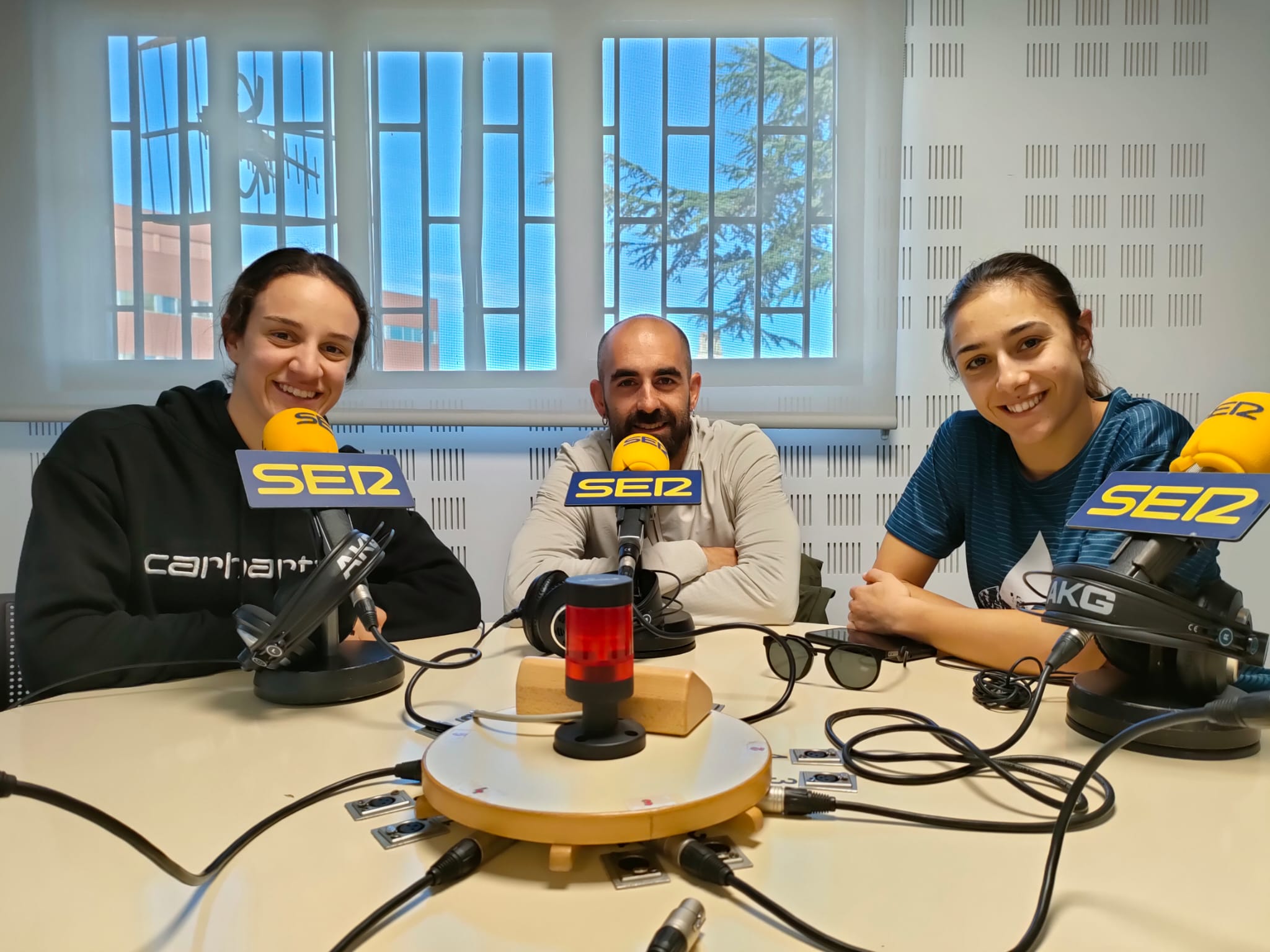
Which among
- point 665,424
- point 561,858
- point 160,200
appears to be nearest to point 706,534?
point 665,424

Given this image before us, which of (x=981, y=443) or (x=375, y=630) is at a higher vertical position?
(x=981, y=443)

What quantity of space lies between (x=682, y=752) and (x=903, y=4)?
228 cm

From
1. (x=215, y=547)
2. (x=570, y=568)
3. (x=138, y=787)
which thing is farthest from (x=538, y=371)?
(x=138, y=787)

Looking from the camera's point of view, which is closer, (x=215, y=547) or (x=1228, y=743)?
(x=1228, y=743)

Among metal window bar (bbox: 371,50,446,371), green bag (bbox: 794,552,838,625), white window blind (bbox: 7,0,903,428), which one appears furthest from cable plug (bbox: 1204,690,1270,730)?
metal window bar (bbox: 371,50,446,371)

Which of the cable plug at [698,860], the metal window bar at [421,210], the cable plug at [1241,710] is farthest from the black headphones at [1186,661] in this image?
the metal window bar at [421,210]

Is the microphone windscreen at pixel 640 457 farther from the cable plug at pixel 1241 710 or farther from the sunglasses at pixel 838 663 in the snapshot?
the cable plug at pixel 1241 710

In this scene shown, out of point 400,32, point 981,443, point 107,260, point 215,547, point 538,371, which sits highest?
point 400,32

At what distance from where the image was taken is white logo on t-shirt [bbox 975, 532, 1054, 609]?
4.11 ft

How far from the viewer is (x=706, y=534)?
71.1 inches

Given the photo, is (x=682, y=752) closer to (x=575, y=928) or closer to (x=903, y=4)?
(x=575, y=928)

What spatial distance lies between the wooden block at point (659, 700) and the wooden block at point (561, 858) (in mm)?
138

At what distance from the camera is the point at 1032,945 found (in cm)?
43

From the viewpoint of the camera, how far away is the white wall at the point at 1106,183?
2.16 meters
